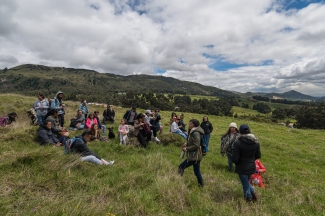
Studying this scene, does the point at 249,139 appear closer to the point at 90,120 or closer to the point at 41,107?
the point at 90,120

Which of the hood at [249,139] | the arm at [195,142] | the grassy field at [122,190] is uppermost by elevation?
the hood at [249,139]

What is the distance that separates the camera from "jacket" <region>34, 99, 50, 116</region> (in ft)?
36.1

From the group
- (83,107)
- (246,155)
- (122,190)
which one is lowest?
(122,190)

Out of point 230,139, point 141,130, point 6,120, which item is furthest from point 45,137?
point 230,139

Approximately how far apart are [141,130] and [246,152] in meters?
6.29

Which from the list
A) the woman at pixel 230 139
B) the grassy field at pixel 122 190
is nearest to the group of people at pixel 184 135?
the woman at pixel 230 139

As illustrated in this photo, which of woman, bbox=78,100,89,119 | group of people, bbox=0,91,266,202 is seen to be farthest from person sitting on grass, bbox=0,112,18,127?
woman, bbox=78,100,89,119

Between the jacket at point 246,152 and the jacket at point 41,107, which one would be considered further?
the jacket at point 41,107

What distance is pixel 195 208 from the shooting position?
4648 millimetres

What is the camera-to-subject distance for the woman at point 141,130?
10.2 meters

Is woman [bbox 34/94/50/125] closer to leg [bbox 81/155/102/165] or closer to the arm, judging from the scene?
leg [bbox 81/155/102/165]

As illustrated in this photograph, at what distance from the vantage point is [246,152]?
17.6ft

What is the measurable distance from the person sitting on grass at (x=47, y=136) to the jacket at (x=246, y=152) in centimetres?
731

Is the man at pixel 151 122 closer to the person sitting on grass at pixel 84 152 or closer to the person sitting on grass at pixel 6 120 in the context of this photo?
the person sitting on grass at pixel 84 152
